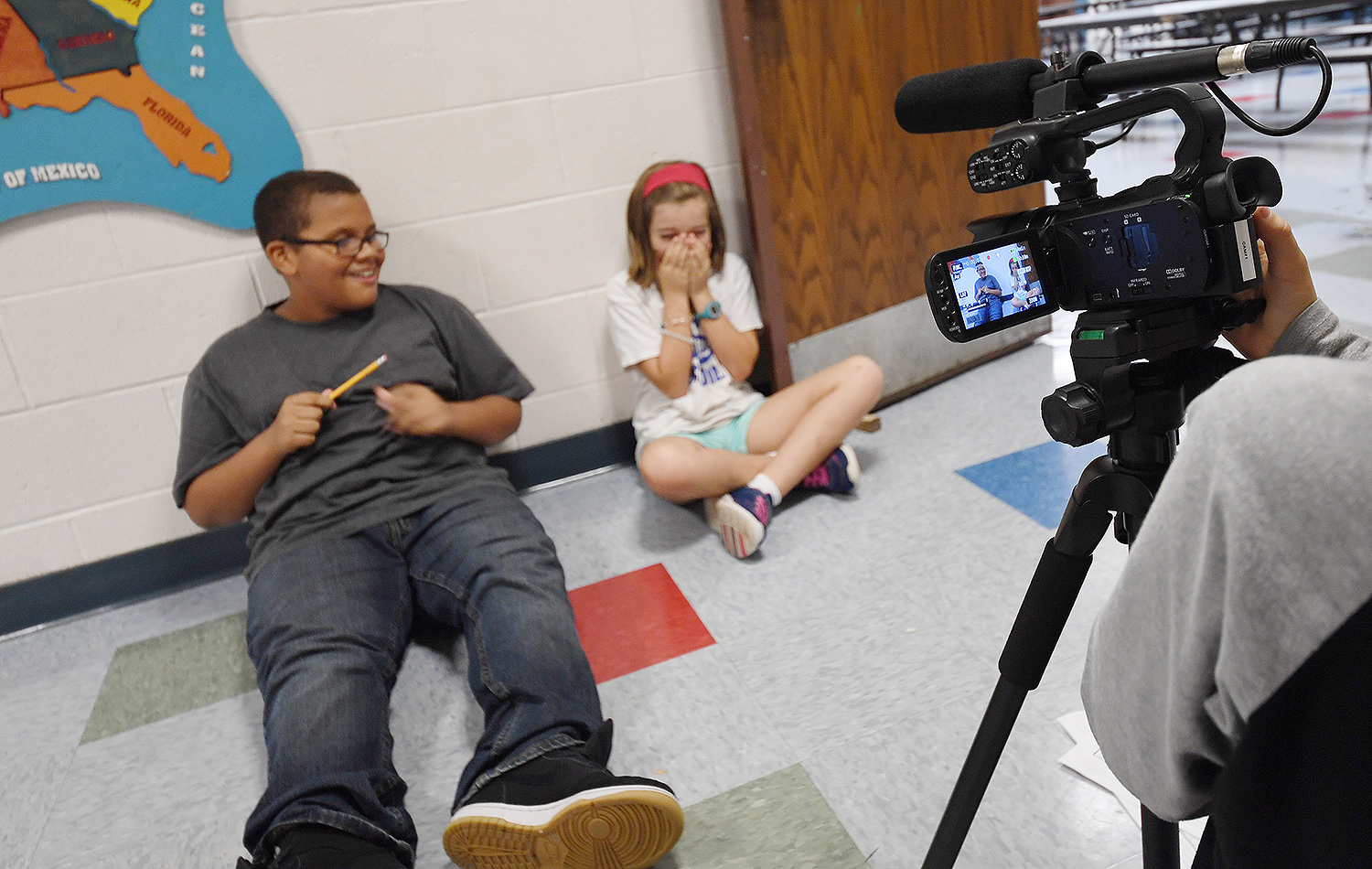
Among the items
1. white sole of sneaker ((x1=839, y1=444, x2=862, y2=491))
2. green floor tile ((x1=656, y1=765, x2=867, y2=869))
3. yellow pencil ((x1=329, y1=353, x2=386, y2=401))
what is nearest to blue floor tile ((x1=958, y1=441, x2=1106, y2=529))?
white sole of sneaker ((x1=839, y1=444, x2=862, y2=491))

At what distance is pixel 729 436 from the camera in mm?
1939

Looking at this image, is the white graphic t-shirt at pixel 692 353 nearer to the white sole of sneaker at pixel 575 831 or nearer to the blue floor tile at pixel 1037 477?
the blue floor tile at pixel 1037 477

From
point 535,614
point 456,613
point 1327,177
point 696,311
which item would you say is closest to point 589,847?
point 535,614

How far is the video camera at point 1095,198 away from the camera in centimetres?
58

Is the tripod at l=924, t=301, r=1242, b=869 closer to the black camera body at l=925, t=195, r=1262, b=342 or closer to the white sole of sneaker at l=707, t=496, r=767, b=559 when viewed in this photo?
the black camera body at l=925, t=195, r=1262, b=342

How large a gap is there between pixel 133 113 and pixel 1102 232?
1748 millimetres

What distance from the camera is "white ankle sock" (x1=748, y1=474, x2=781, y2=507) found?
1782 mm

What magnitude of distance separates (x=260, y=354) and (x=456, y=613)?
0.59 metres

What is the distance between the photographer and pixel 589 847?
100cm

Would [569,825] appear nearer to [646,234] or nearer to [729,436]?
[729,436]

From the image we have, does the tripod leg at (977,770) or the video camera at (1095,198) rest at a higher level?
the video camera at (1095,198)

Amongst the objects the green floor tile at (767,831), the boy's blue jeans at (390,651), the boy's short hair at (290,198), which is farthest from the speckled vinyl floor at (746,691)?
the boy's short hair at (290,198)

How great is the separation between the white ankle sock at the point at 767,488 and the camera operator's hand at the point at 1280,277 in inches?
44.7

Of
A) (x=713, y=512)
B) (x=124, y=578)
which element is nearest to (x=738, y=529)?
(x=713, y=512)
